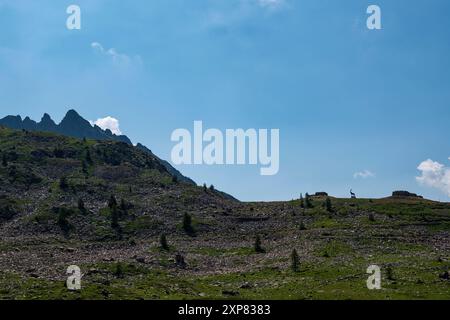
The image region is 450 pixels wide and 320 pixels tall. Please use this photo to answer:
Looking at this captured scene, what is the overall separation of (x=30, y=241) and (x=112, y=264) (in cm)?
2261

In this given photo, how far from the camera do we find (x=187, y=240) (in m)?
92.4

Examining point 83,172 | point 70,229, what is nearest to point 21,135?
point 83,172

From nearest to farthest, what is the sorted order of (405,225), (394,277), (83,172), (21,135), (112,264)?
(394,277) < (112,264) < (405,225) < (83,172) < (21,135)

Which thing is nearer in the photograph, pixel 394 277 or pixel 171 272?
pixel 394 277

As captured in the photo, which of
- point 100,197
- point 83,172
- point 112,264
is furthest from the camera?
point 83,172

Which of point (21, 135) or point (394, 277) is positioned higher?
point (21, 135)

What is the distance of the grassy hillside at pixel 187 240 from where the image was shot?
57.2 meters

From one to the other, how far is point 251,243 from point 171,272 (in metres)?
22.9

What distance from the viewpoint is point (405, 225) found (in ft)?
316

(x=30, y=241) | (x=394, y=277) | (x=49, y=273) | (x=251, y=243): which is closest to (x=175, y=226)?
(x=251, y=243)

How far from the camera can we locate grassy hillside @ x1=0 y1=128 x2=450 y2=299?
188ft

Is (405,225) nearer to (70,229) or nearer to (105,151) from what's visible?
(70,229)
